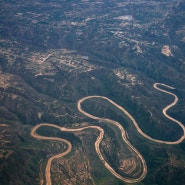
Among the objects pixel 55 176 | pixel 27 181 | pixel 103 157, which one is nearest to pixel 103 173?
pixel 103 157

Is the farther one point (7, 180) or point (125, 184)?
point (125, 184)

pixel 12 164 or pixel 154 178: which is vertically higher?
pixel 12 164

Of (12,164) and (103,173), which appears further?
(103,173)

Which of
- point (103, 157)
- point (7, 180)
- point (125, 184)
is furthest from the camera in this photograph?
point (103, 157)

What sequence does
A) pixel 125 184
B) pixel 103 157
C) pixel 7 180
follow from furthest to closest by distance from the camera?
1. pixel 103 157
2. pixel 125 184
3. pixel 7 180

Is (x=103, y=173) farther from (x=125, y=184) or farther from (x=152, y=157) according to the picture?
(x=152, y=157)

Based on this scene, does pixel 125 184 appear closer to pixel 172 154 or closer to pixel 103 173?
pixel 103 173

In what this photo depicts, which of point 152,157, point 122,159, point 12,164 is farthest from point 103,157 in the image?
point 12,164

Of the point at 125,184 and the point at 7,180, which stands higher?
the point at 7,180
